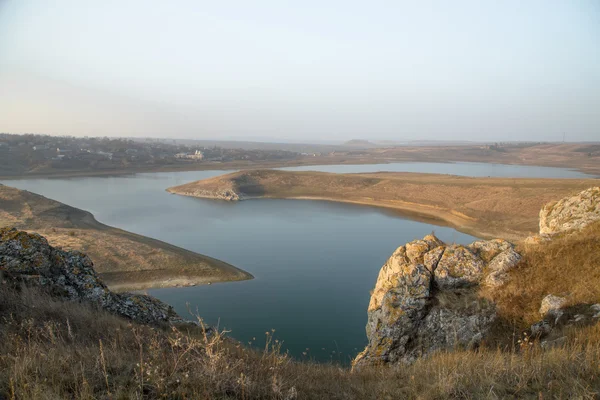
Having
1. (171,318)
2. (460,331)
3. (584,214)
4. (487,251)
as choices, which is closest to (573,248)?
(487,251)

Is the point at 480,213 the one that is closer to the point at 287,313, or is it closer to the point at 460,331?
the point at 287,313

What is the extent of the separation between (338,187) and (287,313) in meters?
44.0

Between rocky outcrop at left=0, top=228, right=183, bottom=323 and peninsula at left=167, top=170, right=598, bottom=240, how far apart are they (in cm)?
2884

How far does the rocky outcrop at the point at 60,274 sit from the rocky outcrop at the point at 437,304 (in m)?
5.43

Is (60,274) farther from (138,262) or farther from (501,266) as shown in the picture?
(138,262)

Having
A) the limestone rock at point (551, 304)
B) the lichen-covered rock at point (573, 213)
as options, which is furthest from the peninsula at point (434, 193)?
the limestone rock at point (551, 304)

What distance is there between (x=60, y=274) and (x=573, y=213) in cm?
1351

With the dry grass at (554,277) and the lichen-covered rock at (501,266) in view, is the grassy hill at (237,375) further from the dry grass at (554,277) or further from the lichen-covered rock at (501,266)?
the lichen-covered rock at (501,266)

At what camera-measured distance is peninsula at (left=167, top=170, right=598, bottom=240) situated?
118 feet

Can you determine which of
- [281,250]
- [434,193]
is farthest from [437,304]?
[434,193]

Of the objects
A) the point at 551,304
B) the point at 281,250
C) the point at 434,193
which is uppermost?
the point at 551,304

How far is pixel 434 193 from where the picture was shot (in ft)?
160

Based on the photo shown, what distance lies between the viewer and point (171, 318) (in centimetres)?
898

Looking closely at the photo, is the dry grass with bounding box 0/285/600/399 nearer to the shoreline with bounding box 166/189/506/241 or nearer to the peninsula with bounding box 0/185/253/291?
the peninsula with bounding box 0/185/253/291
